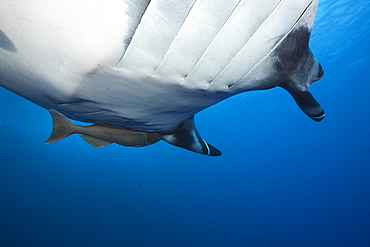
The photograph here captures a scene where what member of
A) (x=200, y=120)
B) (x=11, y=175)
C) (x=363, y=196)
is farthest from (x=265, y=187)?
(x=11, y=175)

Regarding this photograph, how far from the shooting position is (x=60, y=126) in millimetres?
1440

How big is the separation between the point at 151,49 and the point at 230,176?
199ft

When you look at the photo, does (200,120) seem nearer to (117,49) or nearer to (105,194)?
(117,49)

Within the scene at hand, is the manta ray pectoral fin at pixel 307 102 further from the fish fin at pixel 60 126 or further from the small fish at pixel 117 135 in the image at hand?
the fish fin at pixel 60 126

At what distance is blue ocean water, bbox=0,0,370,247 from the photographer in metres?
18.0

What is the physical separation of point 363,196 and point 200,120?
160ft

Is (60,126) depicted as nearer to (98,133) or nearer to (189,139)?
(98,133)

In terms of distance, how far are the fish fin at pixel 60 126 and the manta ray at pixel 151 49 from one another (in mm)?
393

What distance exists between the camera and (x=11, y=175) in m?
24.5

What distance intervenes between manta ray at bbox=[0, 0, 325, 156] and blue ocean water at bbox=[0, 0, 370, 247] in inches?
453

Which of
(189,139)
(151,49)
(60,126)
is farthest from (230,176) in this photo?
(151,49)

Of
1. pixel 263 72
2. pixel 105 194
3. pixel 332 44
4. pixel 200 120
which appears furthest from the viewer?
pixel 105 194

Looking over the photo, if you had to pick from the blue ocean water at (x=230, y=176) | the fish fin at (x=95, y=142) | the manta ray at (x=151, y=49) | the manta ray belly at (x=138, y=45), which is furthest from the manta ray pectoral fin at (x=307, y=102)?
the blue ocean water at (x=230, y=176)

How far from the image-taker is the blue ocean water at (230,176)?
1798cm
